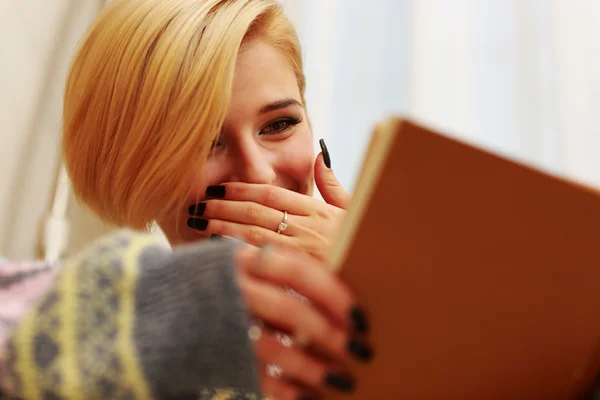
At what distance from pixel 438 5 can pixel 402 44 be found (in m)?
0.12

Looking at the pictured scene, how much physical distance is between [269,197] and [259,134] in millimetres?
124

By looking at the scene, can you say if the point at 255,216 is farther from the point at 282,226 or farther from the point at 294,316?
the point at 294,316

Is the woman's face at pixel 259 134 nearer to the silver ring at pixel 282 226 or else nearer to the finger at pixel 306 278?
the silver ring at pixel 282 226

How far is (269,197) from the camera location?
750 mm

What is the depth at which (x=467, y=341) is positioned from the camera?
31 centimetres

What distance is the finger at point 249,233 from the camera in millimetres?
730

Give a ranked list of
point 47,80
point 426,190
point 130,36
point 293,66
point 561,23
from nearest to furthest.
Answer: point 426,190, point 130,36, point 293,66, point 561,23, point 47,80

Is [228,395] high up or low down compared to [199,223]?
down

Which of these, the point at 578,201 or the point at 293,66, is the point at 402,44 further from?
the point at 578,201

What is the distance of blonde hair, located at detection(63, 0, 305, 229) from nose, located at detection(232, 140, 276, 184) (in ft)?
0.19

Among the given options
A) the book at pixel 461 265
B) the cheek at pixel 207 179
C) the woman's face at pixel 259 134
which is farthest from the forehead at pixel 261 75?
the book at pixel 461 265

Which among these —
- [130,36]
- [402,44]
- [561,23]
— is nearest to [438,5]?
[402,44]

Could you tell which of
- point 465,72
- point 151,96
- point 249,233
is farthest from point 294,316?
point 465,72

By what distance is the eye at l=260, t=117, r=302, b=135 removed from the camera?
32.5 inches
